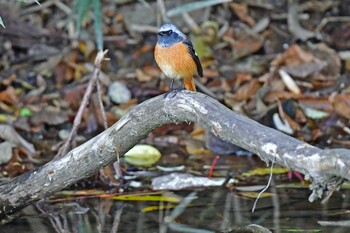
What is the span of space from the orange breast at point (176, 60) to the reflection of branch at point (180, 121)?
0.74 metres

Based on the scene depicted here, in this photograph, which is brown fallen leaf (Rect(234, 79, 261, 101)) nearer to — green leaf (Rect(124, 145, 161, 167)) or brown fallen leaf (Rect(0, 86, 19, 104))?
green leaf (Rect(124, 145, 161, 167))

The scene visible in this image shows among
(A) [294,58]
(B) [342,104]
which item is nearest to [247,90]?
(A) [294,58]

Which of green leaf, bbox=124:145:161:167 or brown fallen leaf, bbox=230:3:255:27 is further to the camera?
brown fallen leaf, bbox=230:3:255:27

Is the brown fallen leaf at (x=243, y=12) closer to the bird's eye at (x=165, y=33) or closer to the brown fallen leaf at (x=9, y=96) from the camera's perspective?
the brown fallen leaf at (x=9, y=96)

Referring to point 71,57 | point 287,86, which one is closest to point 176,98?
point 287,86

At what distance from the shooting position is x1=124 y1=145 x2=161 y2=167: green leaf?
21.9ft

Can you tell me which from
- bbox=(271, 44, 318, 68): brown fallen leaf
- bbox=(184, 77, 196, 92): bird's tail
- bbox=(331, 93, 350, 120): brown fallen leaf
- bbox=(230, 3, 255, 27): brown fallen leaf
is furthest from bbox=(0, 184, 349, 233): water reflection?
bbox=(230, 3, 255, 27): brown fallen leaf

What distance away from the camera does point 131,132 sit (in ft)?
14.8

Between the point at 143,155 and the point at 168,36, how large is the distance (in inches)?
69.8

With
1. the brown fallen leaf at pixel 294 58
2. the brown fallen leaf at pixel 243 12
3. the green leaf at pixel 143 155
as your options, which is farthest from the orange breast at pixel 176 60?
the brown fallen leaf at pixel 243 12

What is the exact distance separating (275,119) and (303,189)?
1598 mm

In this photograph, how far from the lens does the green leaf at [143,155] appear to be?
667cm

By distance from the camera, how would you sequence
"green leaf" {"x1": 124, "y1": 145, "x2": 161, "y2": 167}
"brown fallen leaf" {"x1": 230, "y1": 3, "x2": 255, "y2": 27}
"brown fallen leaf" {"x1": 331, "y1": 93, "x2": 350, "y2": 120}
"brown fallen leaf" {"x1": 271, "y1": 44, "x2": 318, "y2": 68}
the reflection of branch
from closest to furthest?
the reflection of branch, "green leaf" {"x1": 124, "y1": 145, "x2": 161, "y2": 167}, "brown fallen leaf" {"x1": 331, "y1": 93, "x2": 350, "y2": 120}, "brown fallen leaf" {"x1": 271, "y1": 44, "x2": 318, "y2": 68}, "brown fallen leaf" {"x1": 230, "y1": 3, "x2": 255, "y2": 27}

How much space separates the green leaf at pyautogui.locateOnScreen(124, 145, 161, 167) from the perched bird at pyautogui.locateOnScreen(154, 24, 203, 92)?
1.55m
